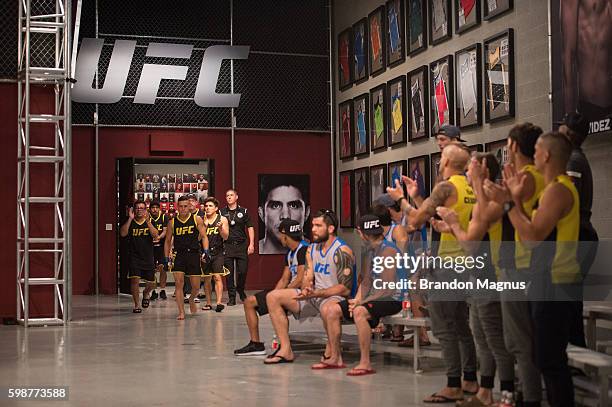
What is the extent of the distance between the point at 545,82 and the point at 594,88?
145cm

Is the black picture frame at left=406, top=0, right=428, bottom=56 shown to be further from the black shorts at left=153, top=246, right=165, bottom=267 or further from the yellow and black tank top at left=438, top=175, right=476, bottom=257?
the yellow and black tank top at left=438, top=175, right=476, bottom=257

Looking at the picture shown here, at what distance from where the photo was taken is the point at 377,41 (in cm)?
1488

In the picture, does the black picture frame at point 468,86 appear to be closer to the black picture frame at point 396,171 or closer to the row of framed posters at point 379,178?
the row of framed posters at point 379,178

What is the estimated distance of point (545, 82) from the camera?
965cm

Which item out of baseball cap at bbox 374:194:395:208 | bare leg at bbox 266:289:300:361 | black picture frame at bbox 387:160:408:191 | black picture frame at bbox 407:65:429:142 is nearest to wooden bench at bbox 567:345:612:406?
baseball cap at bbox 374:194:395:208

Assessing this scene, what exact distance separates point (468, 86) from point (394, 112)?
272cm

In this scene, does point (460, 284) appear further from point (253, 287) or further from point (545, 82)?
point (253, 287)

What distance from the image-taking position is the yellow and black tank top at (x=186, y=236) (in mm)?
11836

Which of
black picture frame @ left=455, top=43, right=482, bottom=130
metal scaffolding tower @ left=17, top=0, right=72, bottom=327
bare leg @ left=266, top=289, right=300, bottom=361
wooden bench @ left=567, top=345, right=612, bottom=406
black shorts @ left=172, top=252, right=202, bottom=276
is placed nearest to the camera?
wooden bench @ left=567, top=345, right=612, bottom=406

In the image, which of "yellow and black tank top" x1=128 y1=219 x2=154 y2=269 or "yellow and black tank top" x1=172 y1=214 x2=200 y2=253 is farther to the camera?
"yellow and black tank top" x1=128 y1=219 x2=154 y2=269

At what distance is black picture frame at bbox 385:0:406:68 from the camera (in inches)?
543

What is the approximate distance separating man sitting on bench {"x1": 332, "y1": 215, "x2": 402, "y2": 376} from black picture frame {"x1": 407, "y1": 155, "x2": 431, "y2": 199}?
5447 millimetres

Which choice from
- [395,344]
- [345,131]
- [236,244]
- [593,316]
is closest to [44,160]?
[236,244]

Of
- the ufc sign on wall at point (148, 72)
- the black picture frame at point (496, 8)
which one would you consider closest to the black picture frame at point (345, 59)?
the ufc sign on wall at point (148, 72)
